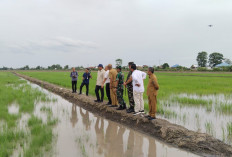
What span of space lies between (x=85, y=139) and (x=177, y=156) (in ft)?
6.12

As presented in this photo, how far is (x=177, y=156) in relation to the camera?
9.98 feet

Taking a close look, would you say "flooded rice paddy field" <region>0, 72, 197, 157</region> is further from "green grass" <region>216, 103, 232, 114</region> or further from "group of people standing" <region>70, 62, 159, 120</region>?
"green grass" <region>216, 103, 232, 114</region>

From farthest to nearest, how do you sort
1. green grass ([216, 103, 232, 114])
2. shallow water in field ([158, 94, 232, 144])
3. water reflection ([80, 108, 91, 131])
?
1. green grass ([216, 103, 232, 114])
2. water reflection ([80, 108, 91, 131])
3. shallow water in field ([158, 94, 232, 144])

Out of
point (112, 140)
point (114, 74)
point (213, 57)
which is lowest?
point (112, 140)

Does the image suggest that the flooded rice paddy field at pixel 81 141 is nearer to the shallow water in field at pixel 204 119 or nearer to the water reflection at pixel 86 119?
the water reflection at pixel 86 119

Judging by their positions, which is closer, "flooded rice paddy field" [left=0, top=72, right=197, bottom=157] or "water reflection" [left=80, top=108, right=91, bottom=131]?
"flooded rice paddy field" [left=0, top=72, right=197, bottom=157]

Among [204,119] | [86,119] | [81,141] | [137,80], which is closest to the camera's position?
[81,141]

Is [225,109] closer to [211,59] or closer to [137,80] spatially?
[137,80]

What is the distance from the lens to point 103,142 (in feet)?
11.9

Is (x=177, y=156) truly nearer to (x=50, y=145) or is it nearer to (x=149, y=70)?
(x=149, y=70)

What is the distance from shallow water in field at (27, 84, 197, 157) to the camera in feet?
10.3

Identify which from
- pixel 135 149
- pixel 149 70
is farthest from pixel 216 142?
pixel 149 70

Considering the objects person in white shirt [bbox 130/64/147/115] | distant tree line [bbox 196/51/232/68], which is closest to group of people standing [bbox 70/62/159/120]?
person in white shirt [bbox 130/64/147/115]

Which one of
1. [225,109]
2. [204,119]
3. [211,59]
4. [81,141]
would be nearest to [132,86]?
[81,141]
